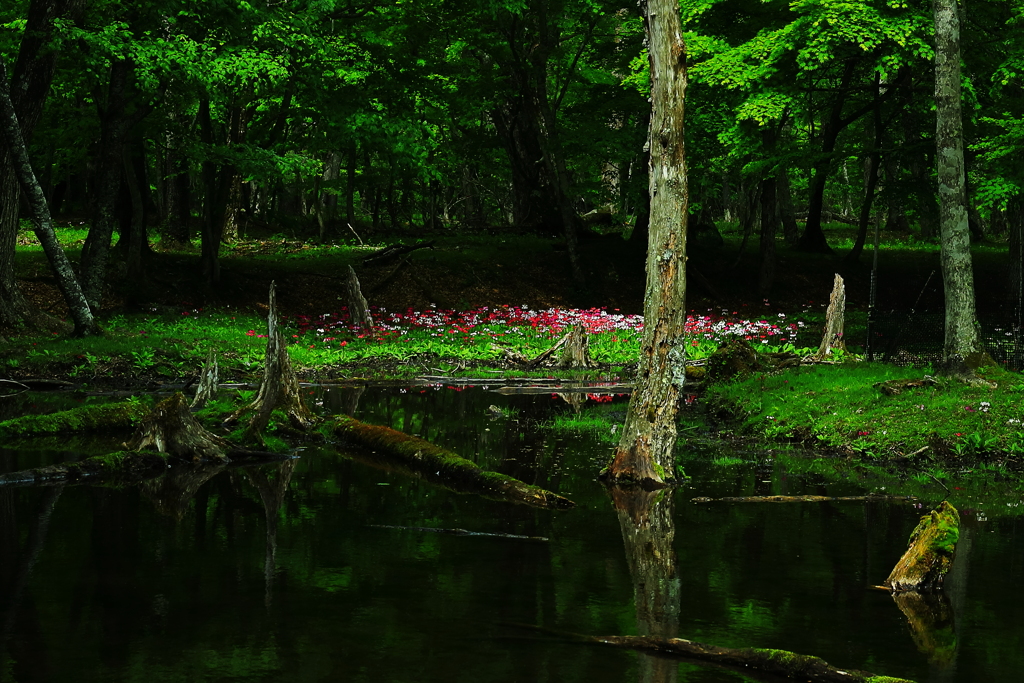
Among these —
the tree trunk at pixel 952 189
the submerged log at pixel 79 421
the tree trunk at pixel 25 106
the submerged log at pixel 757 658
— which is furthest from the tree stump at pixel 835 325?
the tree trunk at pixel 25 106

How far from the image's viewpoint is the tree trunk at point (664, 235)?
10.1m

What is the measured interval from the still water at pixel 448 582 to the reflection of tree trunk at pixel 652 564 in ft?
0.08

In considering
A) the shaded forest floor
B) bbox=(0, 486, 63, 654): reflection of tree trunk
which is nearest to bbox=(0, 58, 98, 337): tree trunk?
the shaded forest floor

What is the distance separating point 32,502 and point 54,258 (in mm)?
10151

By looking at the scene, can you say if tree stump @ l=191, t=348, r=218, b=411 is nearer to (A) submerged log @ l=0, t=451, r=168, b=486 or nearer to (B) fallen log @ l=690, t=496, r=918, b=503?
(A) submerged log @ l=0, t=451, r=168, b=486

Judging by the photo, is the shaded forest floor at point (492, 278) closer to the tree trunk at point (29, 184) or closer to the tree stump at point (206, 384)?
A: the tree trunk at point (29, 184)

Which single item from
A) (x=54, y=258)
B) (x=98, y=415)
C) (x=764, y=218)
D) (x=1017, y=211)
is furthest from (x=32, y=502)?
(x=764, y=218)

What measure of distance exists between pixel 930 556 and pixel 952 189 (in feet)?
27.0

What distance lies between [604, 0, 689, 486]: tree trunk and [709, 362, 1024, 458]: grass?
3388mm

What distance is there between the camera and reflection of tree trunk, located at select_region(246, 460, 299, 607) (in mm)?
7332

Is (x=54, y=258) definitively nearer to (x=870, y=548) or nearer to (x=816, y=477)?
(x=816, y=477)

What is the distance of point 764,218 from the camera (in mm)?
30594

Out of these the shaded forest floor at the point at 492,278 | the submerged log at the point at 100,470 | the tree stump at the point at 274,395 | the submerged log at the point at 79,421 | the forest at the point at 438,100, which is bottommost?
the submerged log at the point at 100,470

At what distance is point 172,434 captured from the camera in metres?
11.2
